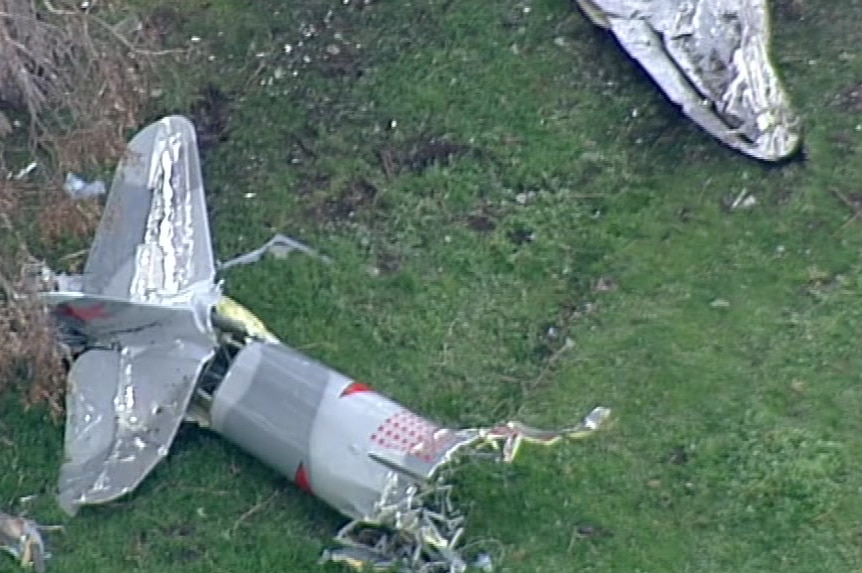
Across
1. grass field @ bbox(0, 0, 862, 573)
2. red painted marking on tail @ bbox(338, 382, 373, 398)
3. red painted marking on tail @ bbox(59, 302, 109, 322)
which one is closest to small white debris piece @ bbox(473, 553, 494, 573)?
grass field @ bbox(0, 0, 862, 573)

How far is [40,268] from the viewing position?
8.91 m

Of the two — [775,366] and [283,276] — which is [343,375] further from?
[775,366]

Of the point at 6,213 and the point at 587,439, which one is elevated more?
the point at 6,213

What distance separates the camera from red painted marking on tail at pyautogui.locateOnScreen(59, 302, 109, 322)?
9297mm

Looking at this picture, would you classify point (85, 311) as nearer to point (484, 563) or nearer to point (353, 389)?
point (353, 389)

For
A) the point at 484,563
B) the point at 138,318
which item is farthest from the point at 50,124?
the point at 484,563

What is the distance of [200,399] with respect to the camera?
923cm

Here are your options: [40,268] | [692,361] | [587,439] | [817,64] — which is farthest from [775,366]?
[40,268]

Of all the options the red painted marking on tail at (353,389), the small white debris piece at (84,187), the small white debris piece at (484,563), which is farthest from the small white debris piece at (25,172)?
the small white debris piece at (484,563)

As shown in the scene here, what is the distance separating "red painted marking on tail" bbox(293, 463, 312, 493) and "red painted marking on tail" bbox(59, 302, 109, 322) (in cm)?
154

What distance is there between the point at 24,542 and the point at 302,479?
1563 millimetres

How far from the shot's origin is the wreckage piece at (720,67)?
10.4 meters

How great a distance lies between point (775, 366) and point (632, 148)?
2.14 metres

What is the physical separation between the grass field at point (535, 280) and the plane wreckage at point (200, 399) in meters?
0.24
